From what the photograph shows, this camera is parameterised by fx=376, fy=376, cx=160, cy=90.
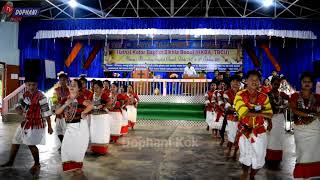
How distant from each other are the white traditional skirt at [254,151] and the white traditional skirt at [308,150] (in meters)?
0.50

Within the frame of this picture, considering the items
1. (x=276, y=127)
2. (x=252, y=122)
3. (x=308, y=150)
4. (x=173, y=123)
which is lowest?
(x=173, y=123)

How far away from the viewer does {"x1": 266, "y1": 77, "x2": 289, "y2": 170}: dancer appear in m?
6.05

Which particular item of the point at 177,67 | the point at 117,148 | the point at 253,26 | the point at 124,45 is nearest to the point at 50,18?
the point at 124,45

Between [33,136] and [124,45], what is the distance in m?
14.1

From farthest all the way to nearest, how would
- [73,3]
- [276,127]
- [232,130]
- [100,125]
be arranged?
[73,3], [100,125], [232,130], [276,127]

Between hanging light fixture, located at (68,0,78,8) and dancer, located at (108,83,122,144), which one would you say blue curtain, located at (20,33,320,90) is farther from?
dancer, located at (108,83,122,144)

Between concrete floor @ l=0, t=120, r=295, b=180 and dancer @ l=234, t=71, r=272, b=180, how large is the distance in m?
0.97

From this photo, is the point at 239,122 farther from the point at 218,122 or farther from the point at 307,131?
the point at 218,122

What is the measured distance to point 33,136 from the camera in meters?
5.50

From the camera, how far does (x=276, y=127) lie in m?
6.19

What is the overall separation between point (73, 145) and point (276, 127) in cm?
326

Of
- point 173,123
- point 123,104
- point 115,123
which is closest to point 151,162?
point 115,123

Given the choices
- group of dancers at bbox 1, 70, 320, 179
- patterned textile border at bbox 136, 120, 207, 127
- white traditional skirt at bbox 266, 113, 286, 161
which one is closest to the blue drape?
patterned textile border at bbox 136, 120, 207, 127

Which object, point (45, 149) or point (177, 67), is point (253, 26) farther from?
point (45, 149)
